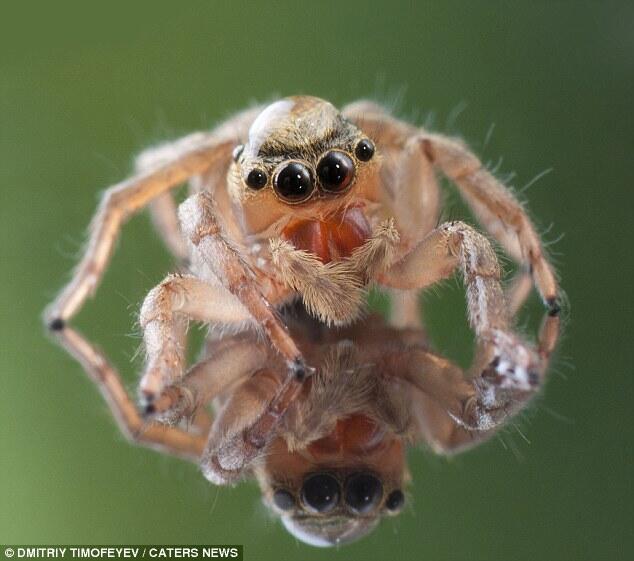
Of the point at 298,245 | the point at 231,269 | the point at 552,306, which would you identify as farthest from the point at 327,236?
the point at 552,306

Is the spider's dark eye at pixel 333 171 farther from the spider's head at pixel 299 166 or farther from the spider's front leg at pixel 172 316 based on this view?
the spider's front leg at pixel 172 316

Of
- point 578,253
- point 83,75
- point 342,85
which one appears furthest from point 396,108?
point 83,75

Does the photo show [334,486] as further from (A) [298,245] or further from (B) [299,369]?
(A) [298,245]

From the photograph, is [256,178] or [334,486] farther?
[256,178]

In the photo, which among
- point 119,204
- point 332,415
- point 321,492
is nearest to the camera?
point 321,492

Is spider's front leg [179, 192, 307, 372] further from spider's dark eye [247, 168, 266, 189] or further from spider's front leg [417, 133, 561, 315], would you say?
spider's front leg [417, 133, 561, 315]

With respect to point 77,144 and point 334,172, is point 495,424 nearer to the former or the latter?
point 334,172
